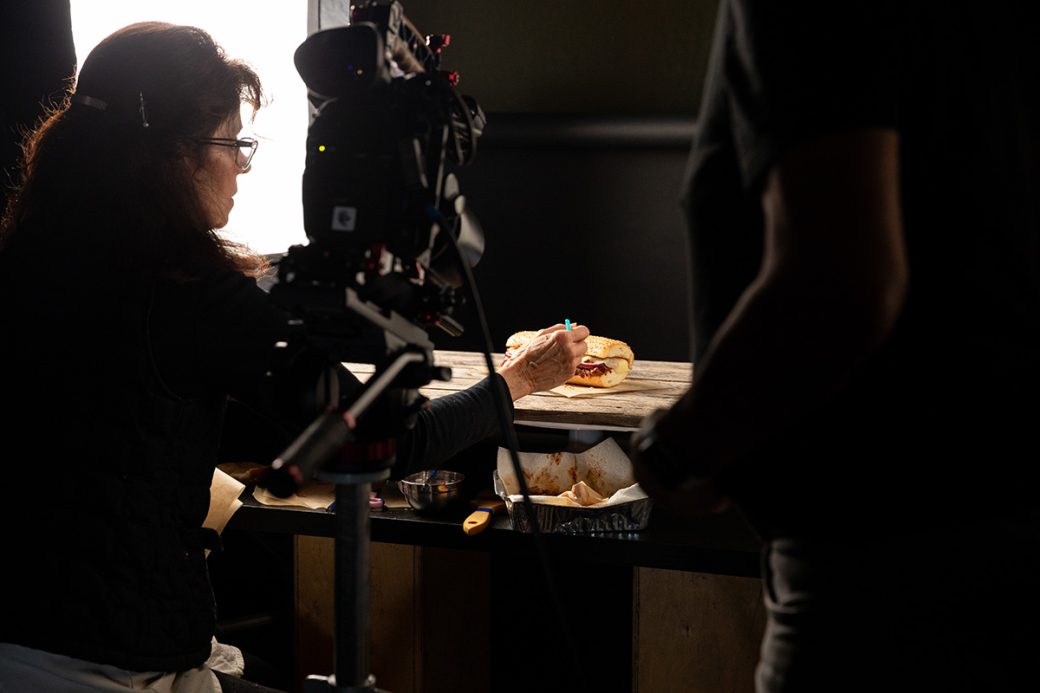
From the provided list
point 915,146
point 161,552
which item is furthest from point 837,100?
point 161,552

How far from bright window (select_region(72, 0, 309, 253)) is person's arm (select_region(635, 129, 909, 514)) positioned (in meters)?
2.47

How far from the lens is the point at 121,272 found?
119cm

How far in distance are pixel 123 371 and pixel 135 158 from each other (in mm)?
316

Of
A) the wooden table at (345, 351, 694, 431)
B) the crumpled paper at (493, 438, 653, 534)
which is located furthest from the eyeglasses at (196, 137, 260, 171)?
the crumpled paper at (493, 438, 653, 534)

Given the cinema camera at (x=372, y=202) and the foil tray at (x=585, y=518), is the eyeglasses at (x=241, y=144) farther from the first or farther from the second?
the foil tray at (x=585, y=518)

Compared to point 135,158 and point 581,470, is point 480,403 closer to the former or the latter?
point 581,470

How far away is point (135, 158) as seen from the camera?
1245 millimetres

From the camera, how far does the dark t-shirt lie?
57cm

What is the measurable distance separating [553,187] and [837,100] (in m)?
3.06

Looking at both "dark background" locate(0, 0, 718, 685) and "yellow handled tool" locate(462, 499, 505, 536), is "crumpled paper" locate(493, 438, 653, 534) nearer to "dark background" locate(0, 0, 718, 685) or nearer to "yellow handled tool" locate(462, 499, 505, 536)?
"yellow handled tool" locate(462, 499, 505, 536)

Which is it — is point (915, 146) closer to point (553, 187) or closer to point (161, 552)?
point (161, 552)

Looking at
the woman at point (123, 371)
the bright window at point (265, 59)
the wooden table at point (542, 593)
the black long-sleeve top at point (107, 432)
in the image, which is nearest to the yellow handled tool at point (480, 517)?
the wooden table at point (542, 593)

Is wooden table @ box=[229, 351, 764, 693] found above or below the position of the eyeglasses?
below

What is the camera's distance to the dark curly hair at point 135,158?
1217 millimetres
